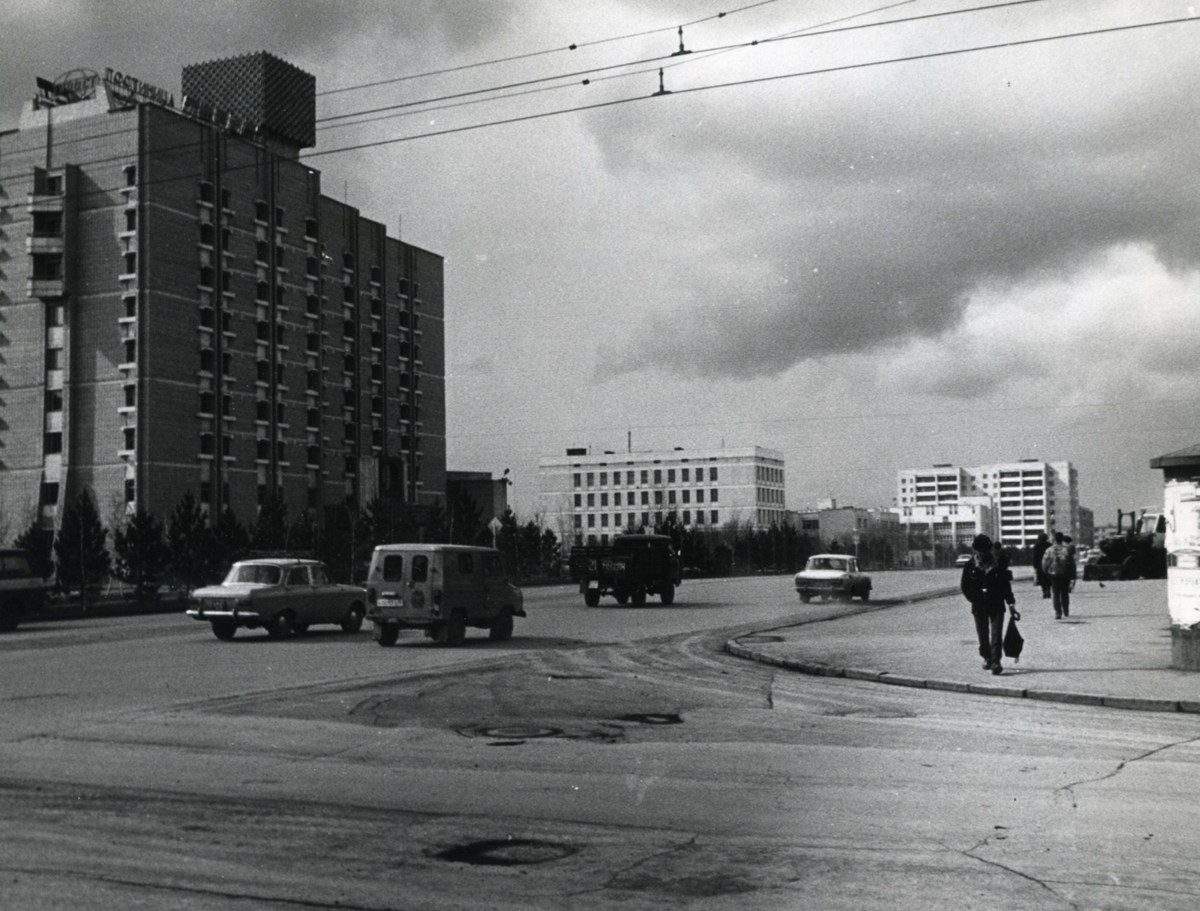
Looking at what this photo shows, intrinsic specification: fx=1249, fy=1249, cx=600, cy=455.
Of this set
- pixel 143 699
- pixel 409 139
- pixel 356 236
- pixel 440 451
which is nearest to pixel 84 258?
pixel 356 236

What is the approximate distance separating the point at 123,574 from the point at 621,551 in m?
29.3

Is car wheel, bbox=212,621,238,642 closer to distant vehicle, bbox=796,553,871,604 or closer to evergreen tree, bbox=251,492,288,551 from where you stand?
distant vehicle, bbox=796,553,871,604

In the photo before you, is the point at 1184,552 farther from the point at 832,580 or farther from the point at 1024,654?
the point at 832,580

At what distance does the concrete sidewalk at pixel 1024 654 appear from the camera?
46.1 feet

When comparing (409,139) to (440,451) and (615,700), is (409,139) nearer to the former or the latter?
(615,700)

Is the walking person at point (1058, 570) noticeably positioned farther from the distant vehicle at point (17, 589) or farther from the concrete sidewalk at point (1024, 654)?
the distant vehicle at point (17, 589)

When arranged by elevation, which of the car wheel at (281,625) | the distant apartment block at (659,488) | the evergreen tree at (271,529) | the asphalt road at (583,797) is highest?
the distant apartment block at (659,488)

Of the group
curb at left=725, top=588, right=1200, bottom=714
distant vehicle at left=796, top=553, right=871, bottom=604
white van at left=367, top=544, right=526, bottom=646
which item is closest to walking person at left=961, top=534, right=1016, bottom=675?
curb at left=725, top=588, right=1200, bottom=714

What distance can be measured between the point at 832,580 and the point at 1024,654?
2072cm

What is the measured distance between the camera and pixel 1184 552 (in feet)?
52.5

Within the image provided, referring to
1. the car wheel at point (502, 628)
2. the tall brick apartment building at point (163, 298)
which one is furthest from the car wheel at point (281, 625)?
the tall brick apartment building at point (163, 298)

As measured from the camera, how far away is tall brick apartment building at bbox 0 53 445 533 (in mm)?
72250

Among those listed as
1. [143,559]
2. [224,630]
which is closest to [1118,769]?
[224,630]

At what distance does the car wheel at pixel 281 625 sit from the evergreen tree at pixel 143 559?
1089 inches
